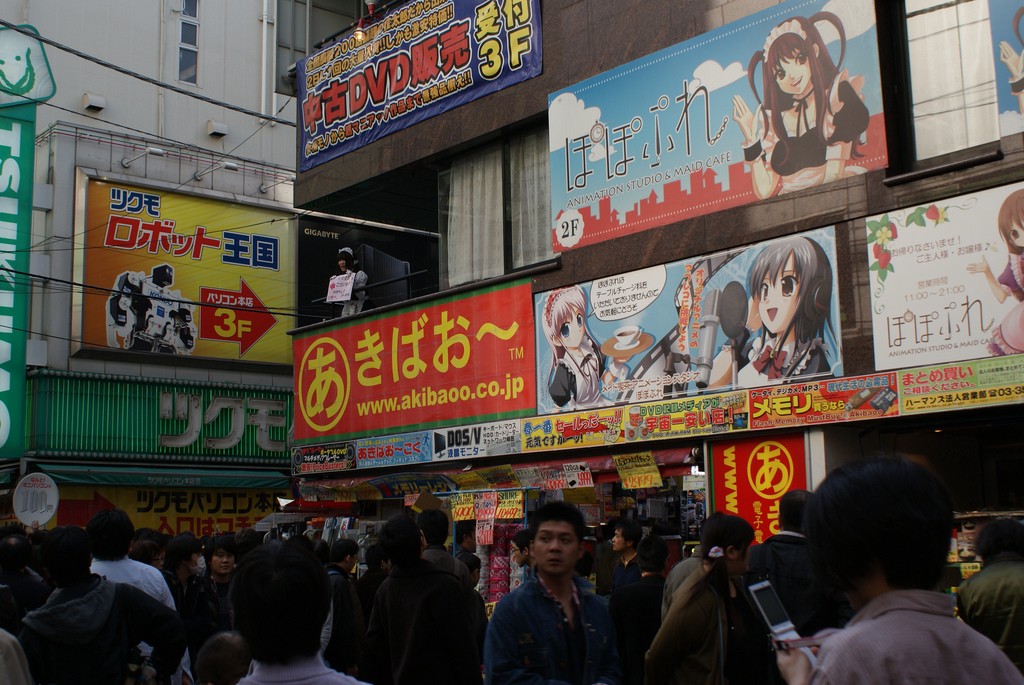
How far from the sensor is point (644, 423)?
12.7 meters

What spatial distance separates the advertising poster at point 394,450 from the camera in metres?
15.7

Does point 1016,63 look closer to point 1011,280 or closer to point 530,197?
point 1011,280

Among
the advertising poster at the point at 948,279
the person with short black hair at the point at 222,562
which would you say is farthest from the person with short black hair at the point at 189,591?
the advertising poster at the point at 948,279

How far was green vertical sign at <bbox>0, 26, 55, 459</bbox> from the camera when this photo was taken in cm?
2191

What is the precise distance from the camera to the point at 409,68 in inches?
663

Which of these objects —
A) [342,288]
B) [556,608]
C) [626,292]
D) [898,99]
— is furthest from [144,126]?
[556,608]

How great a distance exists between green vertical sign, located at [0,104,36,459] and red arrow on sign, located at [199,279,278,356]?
4419 millimetres

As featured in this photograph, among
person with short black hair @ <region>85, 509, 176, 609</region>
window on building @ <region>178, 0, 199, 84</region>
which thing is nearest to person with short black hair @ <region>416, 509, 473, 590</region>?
person with short black hair @ <region>85, 509, 176, 609</region>

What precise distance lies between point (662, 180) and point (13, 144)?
15074mm

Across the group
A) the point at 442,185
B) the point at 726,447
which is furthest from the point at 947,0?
the point at 442,185

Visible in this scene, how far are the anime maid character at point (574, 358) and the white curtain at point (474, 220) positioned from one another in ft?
5.62

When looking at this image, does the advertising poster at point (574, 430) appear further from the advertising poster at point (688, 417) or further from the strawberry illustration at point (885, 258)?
the strawberry illustration at point (885, 258)

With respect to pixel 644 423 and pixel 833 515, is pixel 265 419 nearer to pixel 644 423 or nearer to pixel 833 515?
pixel 644 423

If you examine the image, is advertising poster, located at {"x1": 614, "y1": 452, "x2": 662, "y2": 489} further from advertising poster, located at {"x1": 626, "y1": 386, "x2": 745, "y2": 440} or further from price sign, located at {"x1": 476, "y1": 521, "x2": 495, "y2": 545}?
price sign, located at {"x1": 476, "y1": 521, "x2": 495, "y2": 545}
